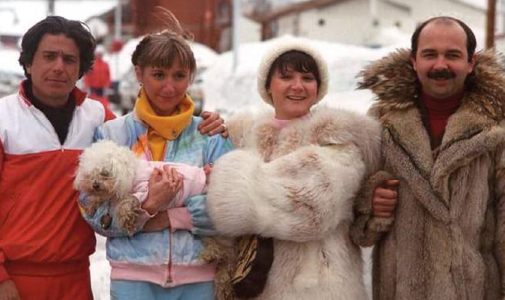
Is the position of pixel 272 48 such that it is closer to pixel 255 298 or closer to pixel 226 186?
pixel 226 186

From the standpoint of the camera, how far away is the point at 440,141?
3078 millimetres

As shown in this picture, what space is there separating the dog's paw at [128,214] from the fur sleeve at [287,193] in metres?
0.30

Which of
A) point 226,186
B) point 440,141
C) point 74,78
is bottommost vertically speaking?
point 226,186

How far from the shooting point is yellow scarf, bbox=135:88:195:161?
10.3 ft

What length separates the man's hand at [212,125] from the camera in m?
3.23

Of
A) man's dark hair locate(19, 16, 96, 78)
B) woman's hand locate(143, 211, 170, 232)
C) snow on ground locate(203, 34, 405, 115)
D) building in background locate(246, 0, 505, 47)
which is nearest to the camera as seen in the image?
woman's hand locate(143, 211, 170, 232)

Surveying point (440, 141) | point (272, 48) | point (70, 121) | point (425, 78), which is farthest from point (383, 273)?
point (70, 121)

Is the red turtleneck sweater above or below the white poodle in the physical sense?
above

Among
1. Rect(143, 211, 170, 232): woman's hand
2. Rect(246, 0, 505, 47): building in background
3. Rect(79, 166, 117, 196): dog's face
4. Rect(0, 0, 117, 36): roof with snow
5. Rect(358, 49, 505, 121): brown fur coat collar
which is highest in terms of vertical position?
Rect(0, 0, 117, 36): roof with snow

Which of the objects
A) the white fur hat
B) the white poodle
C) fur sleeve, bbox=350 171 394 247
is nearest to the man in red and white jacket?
the white poodle

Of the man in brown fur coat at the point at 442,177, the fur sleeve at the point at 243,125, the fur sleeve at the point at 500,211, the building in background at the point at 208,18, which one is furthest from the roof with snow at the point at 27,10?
the fur sleeve at the point at 500,211

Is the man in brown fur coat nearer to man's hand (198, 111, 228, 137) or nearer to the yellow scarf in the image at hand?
man's hand (198, 111, 228, 137)

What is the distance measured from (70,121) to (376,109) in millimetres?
1337

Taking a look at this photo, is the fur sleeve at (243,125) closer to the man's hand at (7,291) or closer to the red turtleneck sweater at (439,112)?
the red turtleneck sweater at (439,112)
